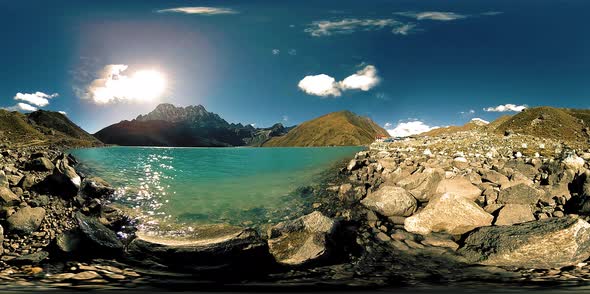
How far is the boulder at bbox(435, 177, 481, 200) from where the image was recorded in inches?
666

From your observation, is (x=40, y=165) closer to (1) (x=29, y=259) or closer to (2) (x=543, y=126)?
(1) (x=29, y=259)

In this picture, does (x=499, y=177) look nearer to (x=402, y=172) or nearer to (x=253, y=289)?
(x=402, y=172)

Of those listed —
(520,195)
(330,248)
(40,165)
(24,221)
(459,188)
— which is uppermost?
(40,165)

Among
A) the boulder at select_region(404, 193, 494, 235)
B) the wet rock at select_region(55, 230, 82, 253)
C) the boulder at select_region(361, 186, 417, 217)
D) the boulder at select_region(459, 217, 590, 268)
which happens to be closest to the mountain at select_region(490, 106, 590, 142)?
the boulder at select_region(361, 186, 417, 217)

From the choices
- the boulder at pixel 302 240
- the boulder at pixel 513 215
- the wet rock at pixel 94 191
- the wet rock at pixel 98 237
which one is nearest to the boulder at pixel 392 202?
the boulder at pixel 513 215

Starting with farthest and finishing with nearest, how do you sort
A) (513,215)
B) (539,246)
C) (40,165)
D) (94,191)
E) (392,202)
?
(40,165) < (94,191) < (392,202) < (513,215) < (539,246)

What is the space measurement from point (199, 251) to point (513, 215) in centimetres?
1302

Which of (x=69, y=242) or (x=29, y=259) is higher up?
(x=69, y=242)

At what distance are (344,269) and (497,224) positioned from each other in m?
7.57

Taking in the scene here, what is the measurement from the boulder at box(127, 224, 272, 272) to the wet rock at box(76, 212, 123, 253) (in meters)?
0.56

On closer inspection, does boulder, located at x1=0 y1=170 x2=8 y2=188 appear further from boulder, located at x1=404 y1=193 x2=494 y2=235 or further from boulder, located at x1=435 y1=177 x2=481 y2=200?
boulder, located at x1=435 y1=177 x2=481 y2=200

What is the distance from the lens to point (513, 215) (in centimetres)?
1318

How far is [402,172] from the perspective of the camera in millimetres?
24297

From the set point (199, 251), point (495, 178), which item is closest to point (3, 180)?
point (199, 251)
